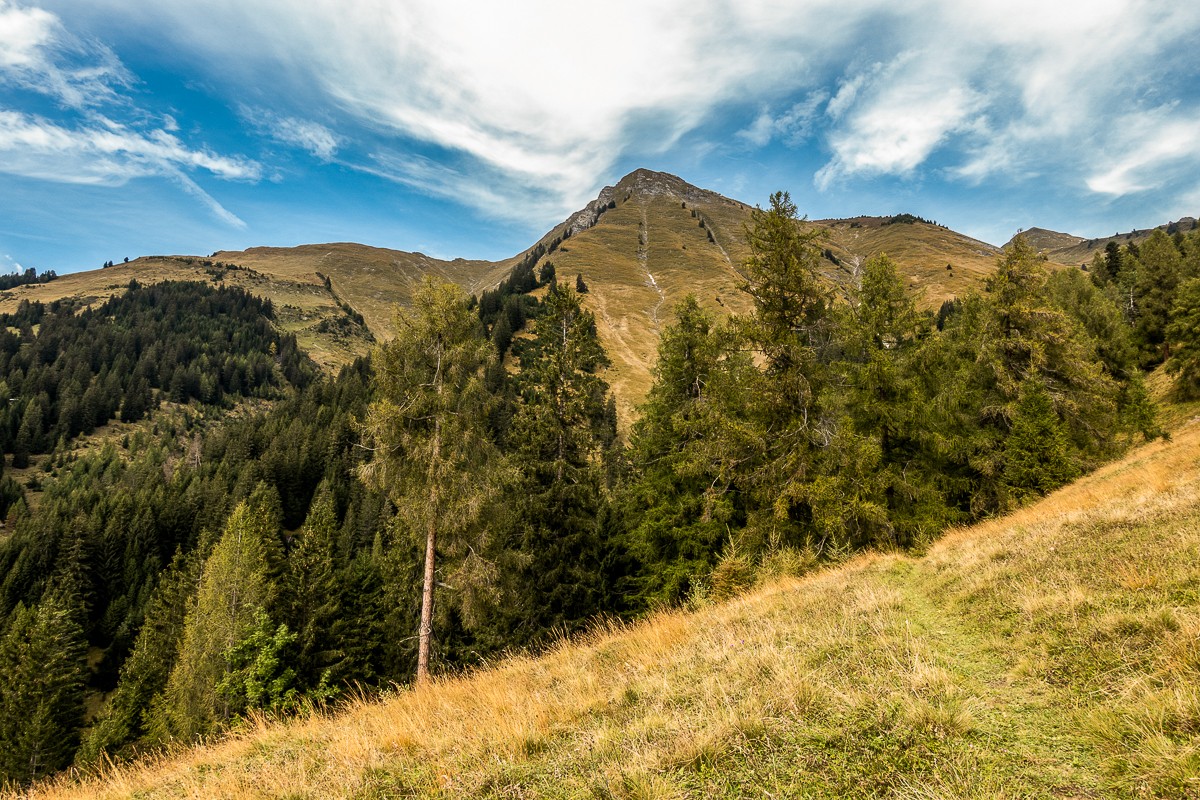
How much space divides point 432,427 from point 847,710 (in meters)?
16.9

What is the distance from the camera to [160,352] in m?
187

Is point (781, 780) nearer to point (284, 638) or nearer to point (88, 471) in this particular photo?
point (284, 638)

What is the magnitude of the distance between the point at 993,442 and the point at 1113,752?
2235cm

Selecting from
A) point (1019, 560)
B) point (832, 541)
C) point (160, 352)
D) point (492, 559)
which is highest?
point (160, 352)

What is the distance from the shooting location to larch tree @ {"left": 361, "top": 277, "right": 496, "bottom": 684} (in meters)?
17.7

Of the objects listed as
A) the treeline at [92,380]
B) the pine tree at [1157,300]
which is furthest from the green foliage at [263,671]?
the treeline at [92,380]

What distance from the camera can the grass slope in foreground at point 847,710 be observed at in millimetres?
3336

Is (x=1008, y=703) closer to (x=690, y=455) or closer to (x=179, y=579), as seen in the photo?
(x=690, y=455)

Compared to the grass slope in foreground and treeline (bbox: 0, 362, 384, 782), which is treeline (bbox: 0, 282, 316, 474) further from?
the grass slope in foreground

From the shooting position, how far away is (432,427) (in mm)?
18531

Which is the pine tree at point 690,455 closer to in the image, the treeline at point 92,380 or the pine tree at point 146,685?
the pine tree at point 146,685

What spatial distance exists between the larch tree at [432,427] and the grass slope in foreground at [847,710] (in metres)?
9.43

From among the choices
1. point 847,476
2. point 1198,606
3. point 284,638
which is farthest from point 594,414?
point 1198,606

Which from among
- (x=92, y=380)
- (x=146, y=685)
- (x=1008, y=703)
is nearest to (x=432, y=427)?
(x=1008, y=703)
